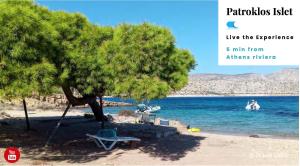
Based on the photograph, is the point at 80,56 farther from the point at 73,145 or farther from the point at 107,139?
the point at 73,145

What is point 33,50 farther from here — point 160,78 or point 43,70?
point 160,78

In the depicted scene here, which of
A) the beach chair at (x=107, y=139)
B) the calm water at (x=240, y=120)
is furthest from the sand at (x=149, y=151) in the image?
the calm water at (x=240, y=120)

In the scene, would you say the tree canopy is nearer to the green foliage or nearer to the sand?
the green foliage

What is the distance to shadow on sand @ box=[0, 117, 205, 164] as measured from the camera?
15.8 meters

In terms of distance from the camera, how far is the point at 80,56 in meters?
14.7

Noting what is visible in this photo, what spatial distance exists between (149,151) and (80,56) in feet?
15.0

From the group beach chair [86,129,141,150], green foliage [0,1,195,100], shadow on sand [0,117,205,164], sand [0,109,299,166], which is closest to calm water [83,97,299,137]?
sand [0,109,299,166]

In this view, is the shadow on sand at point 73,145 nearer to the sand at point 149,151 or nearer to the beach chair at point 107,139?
the sand at point 149,151

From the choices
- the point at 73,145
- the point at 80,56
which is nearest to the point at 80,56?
the point at 80,56

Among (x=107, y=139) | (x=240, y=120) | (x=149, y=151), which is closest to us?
(x=149, y=151)

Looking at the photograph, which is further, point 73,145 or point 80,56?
point 73,145

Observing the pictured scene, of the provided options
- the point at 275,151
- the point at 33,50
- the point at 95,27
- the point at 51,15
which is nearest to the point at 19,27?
the point at 33,50

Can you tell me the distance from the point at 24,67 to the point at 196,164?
20.2ft

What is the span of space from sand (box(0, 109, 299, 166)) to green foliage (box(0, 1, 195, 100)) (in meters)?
2.29
